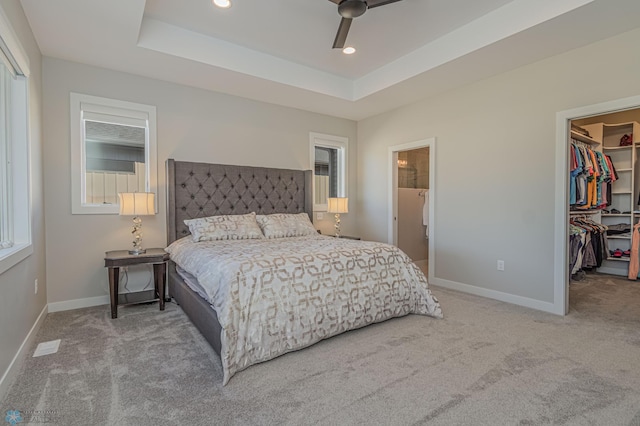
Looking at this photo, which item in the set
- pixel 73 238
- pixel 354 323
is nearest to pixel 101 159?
pixel 73 238

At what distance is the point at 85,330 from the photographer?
2.86 metres

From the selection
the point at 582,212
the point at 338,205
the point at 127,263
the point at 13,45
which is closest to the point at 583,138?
the point at 582,212

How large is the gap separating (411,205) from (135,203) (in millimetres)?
4460

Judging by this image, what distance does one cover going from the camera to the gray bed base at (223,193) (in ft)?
12.8

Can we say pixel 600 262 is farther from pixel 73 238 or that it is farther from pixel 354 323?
pixel 73 238

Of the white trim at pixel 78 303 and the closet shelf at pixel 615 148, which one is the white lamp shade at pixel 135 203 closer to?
the white trim at pixel 78 303

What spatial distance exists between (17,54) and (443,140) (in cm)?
434

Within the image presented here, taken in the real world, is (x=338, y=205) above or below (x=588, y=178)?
below

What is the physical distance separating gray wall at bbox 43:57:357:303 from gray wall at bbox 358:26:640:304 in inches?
75.3

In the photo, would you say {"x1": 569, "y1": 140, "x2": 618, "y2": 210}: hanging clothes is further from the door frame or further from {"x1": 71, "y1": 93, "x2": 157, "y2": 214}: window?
{"x1": 71, "y1": 93, "x2": 157, "y2": 214}: window

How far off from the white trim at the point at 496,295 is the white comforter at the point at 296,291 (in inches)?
46.2

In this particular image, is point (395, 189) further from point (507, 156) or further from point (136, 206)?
point (136, 206)

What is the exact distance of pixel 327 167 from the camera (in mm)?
5539
